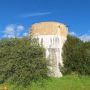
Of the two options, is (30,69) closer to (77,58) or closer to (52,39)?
(52,39)

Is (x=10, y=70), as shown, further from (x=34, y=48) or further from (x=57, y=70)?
(x=57, y=70)

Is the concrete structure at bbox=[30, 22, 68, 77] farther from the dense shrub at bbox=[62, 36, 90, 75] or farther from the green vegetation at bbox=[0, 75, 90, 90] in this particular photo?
the green vegetation at bbox=[0, 75, 90, 90]

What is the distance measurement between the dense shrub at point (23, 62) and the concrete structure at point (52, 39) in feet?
4.51

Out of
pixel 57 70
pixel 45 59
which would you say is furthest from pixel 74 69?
pixel 45 59

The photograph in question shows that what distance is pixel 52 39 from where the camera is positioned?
24.3 metres

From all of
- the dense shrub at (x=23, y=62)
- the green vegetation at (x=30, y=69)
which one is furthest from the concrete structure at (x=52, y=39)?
the dense shrub at (x=23, y=62)

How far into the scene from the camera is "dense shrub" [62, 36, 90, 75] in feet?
79.3

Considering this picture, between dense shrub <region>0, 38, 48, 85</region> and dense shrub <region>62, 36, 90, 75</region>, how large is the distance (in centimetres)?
260

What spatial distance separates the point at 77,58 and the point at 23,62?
476 centimetres

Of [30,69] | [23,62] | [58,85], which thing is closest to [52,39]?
[23,62]

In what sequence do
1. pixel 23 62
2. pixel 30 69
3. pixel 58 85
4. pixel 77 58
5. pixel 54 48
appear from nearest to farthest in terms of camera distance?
pixel 58 85 → pixel 30 69 → pixel 23 62 → pixel 54 48 → pixel 77 58

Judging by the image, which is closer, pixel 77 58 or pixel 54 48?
pixel 54 48

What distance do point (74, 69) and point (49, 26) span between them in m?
3.84

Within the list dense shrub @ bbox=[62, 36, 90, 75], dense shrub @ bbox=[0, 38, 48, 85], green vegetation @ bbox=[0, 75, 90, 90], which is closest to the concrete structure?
dense shrub @ bbox=[62, 36, 90, 75]
